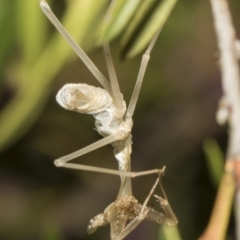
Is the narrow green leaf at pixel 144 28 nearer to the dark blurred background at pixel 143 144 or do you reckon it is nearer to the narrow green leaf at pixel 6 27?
the narrow green leaf at pixel 6 27

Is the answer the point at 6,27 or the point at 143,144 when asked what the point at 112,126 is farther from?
the point at 143,144

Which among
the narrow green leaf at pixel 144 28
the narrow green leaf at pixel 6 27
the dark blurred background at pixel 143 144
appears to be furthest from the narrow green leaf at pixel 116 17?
the dark blurred background at pixel 143 144

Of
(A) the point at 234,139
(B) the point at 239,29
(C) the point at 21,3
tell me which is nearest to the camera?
(A) the point at 234,139

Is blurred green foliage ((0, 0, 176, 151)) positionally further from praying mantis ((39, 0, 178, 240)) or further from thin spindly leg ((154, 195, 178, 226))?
thin spindly leg ((154, 195, 178, 226))

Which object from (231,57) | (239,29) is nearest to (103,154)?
(239,29)

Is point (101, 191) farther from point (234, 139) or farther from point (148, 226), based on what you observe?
point (234, 139)

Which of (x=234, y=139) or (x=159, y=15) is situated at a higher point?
(x=159, y=15)

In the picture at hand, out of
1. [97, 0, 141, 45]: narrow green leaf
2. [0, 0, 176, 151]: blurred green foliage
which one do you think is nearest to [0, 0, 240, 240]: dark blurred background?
[0, 0, 176, 151]: blurred green foliage
